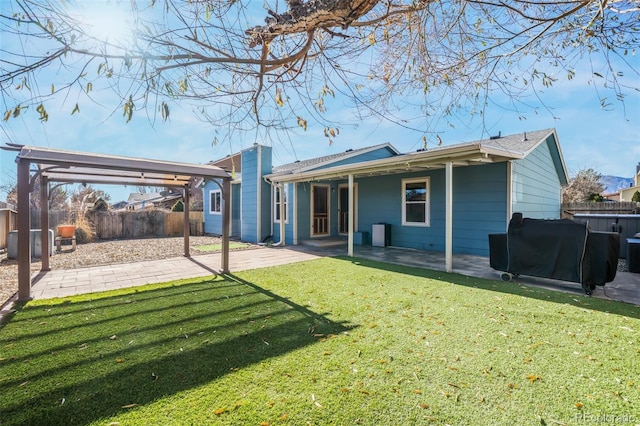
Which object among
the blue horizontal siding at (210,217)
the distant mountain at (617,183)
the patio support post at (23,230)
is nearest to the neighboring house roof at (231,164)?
the blue horizontal siding at (210,217)

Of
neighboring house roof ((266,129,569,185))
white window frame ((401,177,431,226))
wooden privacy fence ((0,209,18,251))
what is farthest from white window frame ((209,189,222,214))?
white window frame ((401,177,431,226))

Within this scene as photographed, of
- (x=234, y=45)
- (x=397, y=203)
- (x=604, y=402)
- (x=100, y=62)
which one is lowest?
(x=604, y=402)

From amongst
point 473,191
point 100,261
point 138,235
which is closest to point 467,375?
point 473,191

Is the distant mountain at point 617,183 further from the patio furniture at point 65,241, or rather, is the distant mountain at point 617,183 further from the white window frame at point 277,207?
the patio furniture at point 65,241

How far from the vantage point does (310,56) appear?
135 inches

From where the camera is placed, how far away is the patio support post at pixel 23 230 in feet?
13.9

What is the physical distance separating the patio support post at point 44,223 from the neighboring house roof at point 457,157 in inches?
243

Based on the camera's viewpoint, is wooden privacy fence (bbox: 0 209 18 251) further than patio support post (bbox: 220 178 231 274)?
Yes

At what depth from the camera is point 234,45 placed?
2.89m

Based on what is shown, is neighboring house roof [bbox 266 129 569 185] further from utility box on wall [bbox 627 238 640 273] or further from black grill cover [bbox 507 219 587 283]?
utility box on wall [bbox 627 238 640 273]

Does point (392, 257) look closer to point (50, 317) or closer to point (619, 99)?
point (619, 99)

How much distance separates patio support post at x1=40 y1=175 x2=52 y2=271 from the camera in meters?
6.12

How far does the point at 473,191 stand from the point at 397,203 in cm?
243

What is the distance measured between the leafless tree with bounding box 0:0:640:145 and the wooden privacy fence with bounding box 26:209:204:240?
40.9ft
